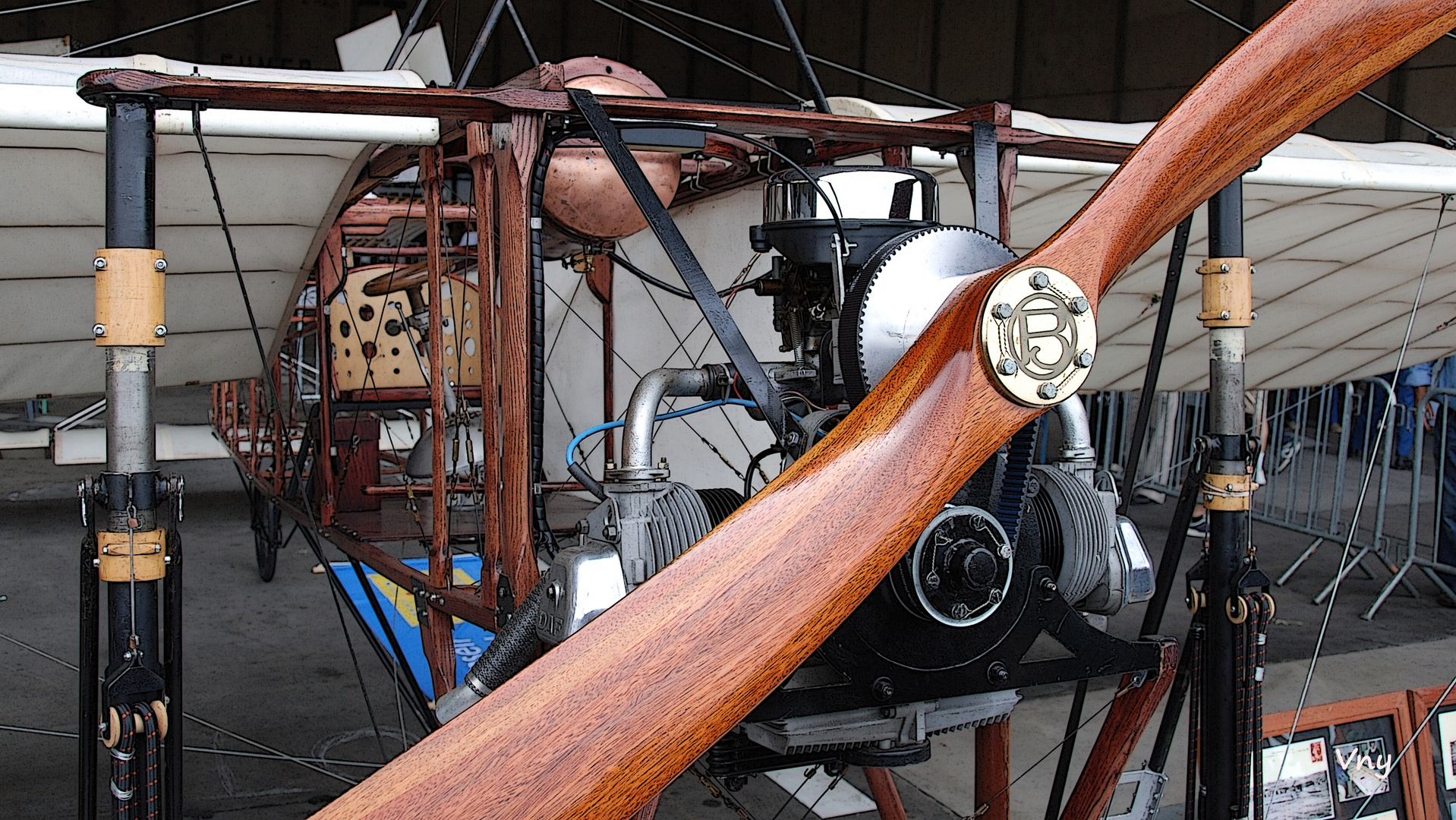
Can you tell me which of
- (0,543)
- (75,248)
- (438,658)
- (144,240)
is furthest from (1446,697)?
(0,543)

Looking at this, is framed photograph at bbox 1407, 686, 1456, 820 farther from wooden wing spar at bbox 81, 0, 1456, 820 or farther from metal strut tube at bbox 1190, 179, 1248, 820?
wooden wing spar at bbox 81, 0, 1456, 820

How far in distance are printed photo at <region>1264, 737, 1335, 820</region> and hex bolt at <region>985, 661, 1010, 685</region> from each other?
1.25m

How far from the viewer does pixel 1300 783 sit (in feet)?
8.15

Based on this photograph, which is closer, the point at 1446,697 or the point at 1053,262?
the point at 1053,262

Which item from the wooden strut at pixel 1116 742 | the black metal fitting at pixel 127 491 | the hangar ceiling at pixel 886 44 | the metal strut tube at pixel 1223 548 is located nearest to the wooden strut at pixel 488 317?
the black metal fitting at pixel 127 491

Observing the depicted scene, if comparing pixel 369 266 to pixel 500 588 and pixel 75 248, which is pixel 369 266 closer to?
pixel 75 248

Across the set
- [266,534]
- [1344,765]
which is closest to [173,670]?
[1344,765]

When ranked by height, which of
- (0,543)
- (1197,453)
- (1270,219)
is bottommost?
(0,543)

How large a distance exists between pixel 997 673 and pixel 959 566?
0.76 feet

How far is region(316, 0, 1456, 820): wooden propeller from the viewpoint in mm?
758

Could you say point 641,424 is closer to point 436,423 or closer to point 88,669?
point 88,669

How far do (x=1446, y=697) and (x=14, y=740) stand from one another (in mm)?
4546

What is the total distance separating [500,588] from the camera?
2041mm

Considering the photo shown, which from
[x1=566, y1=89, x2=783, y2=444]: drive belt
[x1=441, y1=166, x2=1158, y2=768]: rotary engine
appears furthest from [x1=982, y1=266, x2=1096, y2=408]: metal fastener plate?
[x1=566, y1=89, x2=783, y2=444]: drive belt
